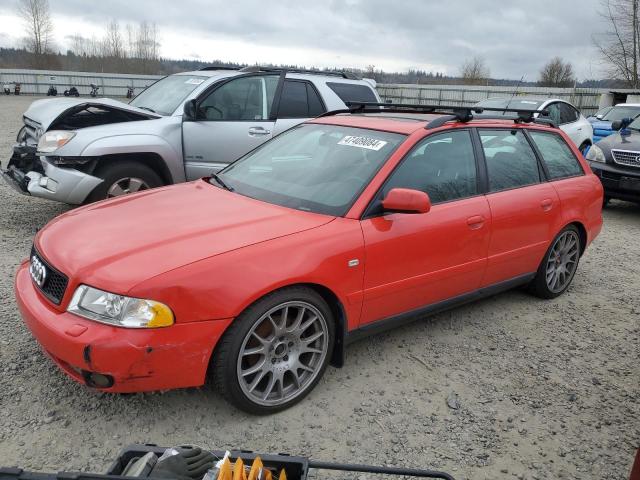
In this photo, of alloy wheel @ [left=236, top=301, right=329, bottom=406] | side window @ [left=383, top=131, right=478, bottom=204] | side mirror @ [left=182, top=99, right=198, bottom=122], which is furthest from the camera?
side mirror @ [left=182, top=99, right=198, bottom=122]

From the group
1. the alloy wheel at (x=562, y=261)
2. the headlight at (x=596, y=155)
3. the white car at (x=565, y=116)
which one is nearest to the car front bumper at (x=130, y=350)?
the alloy wheel at (x=562, y=261)

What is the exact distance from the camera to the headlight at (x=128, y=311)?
2.43m

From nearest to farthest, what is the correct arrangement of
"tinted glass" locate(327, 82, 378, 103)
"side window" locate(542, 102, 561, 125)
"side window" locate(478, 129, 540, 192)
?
"side window" locate(478, 129, 540, 192) → "tinted glass" locate(327, 82, 378, 103) → "side window" locate(542, 102, 561, 125)

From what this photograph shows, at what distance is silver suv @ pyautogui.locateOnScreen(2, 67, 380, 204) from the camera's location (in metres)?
5.41

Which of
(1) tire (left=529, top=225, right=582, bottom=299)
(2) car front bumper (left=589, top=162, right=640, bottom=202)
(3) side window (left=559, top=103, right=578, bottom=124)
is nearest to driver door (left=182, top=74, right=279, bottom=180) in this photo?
(1) tire (left=529, top=225, right=582, bottom=299)

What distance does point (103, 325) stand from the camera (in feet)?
8.02

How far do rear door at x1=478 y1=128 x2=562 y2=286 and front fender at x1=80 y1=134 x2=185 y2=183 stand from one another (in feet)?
11.3

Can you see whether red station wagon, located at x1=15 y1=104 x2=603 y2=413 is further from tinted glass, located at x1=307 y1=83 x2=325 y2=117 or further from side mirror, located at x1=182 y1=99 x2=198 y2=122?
tinted glass, located at x1=307 y1=83 x2=325 y2=117

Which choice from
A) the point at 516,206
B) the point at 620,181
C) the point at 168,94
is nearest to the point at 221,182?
the point at 516,206

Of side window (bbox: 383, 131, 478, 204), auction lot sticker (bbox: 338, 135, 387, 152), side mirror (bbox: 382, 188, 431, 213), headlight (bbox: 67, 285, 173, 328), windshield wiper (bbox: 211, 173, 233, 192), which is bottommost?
headlight (bbox: 67, 285, 173, 328)

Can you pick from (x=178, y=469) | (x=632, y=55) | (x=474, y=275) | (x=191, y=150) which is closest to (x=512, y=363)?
(x=474, y=275)

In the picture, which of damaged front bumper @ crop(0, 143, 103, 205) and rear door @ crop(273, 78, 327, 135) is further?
rear door @ crop(273, 78, 327, 135)

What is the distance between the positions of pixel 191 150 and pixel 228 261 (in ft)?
12.4

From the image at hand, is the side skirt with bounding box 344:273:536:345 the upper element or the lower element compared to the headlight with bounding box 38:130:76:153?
lower
